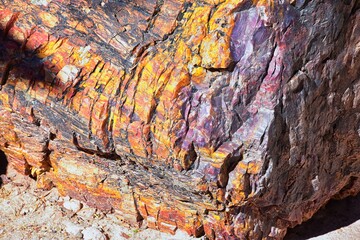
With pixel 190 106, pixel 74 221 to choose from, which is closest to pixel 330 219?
pixel 190 106

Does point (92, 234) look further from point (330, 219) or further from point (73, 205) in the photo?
point (330, 219)

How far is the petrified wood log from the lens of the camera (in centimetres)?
319

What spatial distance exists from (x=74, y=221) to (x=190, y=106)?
1.11 meters

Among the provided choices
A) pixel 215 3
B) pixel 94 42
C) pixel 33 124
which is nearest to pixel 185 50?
pixel 215 3

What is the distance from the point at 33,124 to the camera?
3789 mm

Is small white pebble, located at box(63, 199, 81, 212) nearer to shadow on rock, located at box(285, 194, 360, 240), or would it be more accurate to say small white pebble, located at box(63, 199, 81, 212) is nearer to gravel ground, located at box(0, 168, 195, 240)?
gravel ground, located at box(0, 168, 195, 240)

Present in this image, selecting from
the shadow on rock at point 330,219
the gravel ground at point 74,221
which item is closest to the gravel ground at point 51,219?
the gravel ground at point 74,221

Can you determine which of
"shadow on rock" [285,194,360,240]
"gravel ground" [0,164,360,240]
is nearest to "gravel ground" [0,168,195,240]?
"gravel ground" [0,164,360,240]

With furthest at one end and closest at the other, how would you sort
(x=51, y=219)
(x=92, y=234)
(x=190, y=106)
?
(x=51, y=219) < (x=92, y=234) < (x=190, y=106)

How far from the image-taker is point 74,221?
3865 millimetres

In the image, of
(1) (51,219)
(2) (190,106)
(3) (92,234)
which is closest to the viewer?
(2) (190,106)

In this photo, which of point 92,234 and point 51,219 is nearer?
point 92,234

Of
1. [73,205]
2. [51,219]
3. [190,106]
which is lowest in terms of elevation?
[51,219]

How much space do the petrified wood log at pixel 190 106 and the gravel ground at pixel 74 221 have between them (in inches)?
3.2
